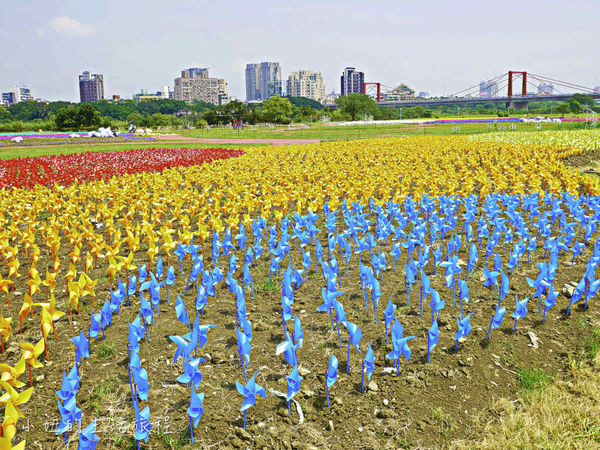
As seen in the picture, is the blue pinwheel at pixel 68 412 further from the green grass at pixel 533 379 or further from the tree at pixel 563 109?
the tree at pixel 563 109

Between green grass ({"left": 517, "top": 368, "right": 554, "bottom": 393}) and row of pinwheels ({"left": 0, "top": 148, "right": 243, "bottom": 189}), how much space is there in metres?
11.1

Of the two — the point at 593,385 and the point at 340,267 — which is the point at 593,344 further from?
the point at 340,267

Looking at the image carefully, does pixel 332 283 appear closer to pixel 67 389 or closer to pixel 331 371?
pixel 331 371

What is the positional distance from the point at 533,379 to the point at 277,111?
84.4 m

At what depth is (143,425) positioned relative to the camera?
283cm

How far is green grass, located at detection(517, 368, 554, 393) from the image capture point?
350 centimetres

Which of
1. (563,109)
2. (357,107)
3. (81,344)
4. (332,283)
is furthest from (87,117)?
(563,109)

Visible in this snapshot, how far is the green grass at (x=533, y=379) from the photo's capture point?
11.5ft

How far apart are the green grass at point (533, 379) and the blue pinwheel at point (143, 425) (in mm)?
2710

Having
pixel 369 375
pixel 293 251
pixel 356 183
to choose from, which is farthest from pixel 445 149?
pixel 369 375

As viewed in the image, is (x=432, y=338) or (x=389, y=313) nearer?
(x=432, y=338)

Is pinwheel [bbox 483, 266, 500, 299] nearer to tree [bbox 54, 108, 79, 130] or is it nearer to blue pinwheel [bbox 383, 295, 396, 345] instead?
blue pinwheel [bbox 383, 295, 396, 345]

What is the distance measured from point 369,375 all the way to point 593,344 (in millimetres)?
2180

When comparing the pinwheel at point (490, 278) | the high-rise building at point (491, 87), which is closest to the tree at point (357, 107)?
the high-rise building at point (491, 87)
